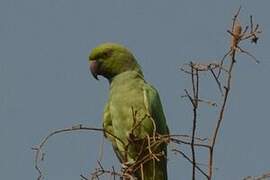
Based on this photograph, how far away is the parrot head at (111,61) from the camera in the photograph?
697cm

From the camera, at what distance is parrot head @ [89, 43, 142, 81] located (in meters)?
6.97

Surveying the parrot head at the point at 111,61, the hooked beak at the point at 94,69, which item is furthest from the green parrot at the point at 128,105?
the hooked beak at the point at 94,69

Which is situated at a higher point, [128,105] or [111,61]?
[111,61]

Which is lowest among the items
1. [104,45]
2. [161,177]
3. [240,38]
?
[161,177]

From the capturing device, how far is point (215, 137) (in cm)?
285

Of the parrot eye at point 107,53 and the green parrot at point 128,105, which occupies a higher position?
the parrot eye at point 107,53

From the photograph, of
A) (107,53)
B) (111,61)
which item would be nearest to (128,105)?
(111,61)

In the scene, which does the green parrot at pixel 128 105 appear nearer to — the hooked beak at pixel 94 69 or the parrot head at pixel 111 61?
the parrot head at pixel 111 61

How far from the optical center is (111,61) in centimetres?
710

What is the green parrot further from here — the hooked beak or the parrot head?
the hooked beak

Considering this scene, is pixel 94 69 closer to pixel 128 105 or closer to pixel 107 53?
pixel 107 53

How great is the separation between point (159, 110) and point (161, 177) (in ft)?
2.14

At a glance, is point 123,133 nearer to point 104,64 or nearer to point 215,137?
point 104,64

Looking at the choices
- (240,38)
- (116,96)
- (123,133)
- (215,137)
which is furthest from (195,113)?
(116,96)
